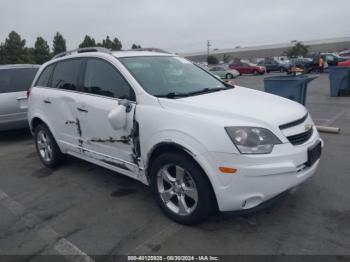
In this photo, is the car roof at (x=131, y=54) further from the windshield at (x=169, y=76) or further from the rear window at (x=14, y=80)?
the rear window at (x=14, y=80)

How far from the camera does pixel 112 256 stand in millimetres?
2783

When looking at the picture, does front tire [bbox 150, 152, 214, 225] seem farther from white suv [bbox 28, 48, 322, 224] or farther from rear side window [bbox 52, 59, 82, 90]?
rear side window [bbox 52, 59, 82, 90]

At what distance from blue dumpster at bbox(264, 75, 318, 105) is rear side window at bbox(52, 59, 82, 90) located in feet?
17.1

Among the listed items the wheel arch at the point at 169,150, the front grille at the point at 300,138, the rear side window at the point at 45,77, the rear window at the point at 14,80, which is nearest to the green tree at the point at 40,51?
the rear window at the point at 14,80

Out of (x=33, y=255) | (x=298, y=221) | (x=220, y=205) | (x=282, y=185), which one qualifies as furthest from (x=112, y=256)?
(x=298, y=221)

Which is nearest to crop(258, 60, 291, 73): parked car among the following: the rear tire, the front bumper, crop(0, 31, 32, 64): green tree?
crop(0, 31, 32, 64): green tree

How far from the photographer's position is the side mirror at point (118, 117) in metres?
3.34

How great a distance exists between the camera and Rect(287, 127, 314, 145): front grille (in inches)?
114

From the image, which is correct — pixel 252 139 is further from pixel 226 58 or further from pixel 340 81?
pixel 226 58

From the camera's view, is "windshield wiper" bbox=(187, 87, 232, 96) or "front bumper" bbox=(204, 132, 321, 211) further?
"windshield wiper" bbox=(187, 87, 232, 96)

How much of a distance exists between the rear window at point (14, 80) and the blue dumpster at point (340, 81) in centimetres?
1056

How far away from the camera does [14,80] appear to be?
7.06 metres

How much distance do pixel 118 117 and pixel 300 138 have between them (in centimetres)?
185

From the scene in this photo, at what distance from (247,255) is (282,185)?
0.67 metres
